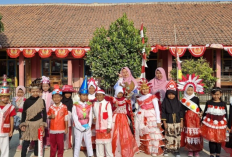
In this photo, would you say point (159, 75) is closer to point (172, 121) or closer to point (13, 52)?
point (172, 121)

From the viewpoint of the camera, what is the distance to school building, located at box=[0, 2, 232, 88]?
11898mm

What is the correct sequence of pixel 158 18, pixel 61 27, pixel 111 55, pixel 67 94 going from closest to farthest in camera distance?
pixel 67 94, pixel 111 55, pixel 61 27, pixel 158 18

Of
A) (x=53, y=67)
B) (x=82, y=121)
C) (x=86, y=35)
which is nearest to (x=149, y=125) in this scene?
(x=82, y=121)

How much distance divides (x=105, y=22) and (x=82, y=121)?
11576 mm

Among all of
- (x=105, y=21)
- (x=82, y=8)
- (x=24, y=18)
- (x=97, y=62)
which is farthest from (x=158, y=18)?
(x=24, y=18)

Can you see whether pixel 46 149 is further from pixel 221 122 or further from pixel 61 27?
pixel 61 27

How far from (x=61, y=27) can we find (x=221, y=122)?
39.5ft

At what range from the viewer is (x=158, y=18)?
14852 mm

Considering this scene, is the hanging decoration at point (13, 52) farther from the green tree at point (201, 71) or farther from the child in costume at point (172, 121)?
the child in costume at point (172, 121)

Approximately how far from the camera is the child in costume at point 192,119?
4.05m

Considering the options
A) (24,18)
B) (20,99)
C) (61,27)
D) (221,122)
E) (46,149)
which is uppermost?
(24,18)

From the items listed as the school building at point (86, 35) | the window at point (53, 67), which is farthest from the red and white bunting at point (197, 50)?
the window at point (53, 67)

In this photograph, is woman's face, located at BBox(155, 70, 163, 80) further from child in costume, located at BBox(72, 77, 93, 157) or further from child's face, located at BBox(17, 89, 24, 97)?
child's face, located at BBox(17, 89, 24, 97)

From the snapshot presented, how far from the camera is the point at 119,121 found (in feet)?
13.2
